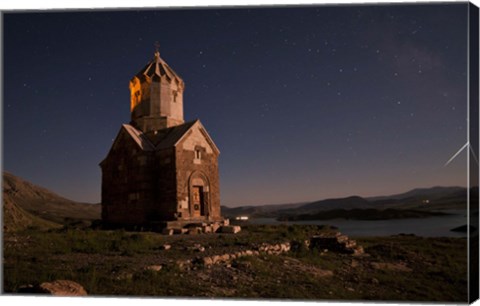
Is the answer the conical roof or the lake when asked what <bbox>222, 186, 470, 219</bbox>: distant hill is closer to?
the lake

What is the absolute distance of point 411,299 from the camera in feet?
26.8

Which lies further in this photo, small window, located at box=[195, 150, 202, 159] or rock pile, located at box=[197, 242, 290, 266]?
small window, located at box=[195, 150, 202, 159]

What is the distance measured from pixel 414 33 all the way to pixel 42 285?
8.38 m

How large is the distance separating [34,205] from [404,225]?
15245mm

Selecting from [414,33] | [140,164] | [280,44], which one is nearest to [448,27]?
[414,33]

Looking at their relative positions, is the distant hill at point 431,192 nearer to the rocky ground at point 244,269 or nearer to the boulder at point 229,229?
the rocky ground at point 244,269

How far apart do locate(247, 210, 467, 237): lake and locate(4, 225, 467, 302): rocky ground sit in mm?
240

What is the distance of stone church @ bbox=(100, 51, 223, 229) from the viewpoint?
1675 cm

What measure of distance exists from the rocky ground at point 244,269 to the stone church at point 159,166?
4893 millimetres

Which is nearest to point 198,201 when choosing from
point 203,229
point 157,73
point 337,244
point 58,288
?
point 203,229

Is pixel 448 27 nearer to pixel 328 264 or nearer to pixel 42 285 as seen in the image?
pixel 328 264

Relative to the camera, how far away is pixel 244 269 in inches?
360

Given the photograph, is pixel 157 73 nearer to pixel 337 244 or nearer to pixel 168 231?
pixel 168 231

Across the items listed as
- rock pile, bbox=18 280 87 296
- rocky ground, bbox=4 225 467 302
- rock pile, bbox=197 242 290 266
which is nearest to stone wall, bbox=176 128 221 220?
rocky ground, bbox=4 225 467 302
